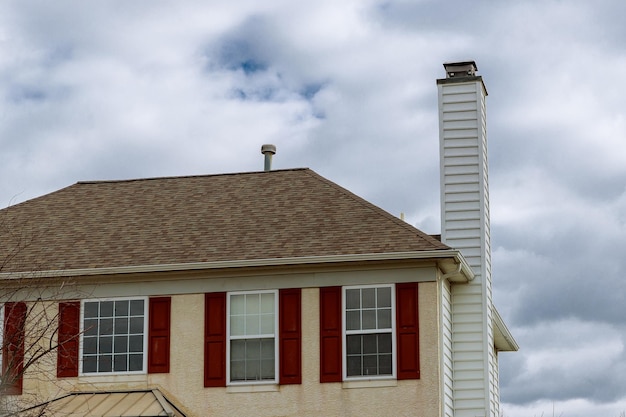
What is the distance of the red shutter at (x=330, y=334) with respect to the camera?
19.1 m

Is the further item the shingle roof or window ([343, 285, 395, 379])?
the shingle roof

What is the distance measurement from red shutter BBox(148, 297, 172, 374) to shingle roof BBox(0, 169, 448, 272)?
80cm

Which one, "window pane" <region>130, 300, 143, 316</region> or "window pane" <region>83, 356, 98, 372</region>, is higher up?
"window pane" <region>130, 300, 143, 316</region>

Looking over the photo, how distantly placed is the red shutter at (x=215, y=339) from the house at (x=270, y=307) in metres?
0.03

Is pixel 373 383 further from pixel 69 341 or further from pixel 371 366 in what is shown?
pixel 69 341

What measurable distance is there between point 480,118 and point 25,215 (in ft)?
32.3

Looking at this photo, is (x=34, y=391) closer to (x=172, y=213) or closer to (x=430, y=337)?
(x=172, y=213)

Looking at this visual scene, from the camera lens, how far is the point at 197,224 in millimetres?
21719

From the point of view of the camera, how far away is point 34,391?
66.7 feet

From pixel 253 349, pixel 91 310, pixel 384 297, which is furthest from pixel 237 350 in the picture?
pixel 91 310

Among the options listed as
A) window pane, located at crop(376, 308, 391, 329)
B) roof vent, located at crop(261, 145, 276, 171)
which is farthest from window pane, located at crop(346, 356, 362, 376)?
roof vent, located at crop(261, 145, 276, 171)

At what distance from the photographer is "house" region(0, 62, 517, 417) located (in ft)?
62.5

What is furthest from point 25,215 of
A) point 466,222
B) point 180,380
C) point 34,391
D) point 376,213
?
point 466,222

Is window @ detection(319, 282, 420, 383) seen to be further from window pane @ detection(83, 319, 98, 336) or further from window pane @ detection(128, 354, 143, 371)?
window pane @ detection(83, 319, 98, 336)
